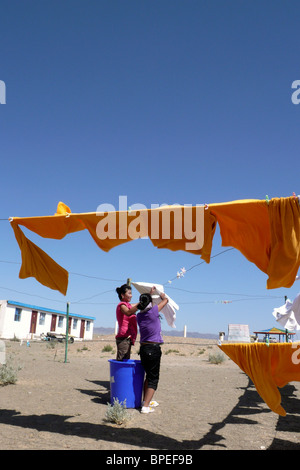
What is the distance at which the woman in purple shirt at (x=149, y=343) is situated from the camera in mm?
5043

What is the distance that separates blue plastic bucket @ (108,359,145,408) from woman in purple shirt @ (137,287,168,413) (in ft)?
0.51

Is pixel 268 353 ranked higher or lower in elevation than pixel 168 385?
higher

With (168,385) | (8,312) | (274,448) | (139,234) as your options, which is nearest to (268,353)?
(274,448)

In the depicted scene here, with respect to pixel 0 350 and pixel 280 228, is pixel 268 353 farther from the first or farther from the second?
pixel 0 350

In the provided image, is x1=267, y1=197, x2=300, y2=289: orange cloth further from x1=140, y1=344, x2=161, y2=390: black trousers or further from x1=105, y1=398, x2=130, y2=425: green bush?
x1=105, y1=398, x2=130, y2=425: green bush

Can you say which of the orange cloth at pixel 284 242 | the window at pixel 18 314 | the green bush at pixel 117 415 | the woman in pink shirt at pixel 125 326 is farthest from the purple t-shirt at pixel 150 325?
the window at pixel 18 314

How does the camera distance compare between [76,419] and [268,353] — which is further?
[76,419]

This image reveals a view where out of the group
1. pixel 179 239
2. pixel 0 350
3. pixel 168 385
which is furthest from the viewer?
pixel 0 350

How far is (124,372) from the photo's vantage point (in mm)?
Answer: 5246

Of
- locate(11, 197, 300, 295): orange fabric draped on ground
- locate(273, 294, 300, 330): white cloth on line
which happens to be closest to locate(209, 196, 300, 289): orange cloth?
locate(11, 197, 300, 295): orange fabric draped on ground

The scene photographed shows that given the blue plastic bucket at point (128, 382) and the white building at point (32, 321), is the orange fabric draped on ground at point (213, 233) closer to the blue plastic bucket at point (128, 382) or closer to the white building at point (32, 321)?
the blue plastic bucket at point (128, 382)

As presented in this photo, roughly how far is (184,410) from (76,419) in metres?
1.78

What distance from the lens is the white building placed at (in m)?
30.9

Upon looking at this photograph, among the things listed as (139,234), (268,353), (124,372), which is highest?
(139,234)
